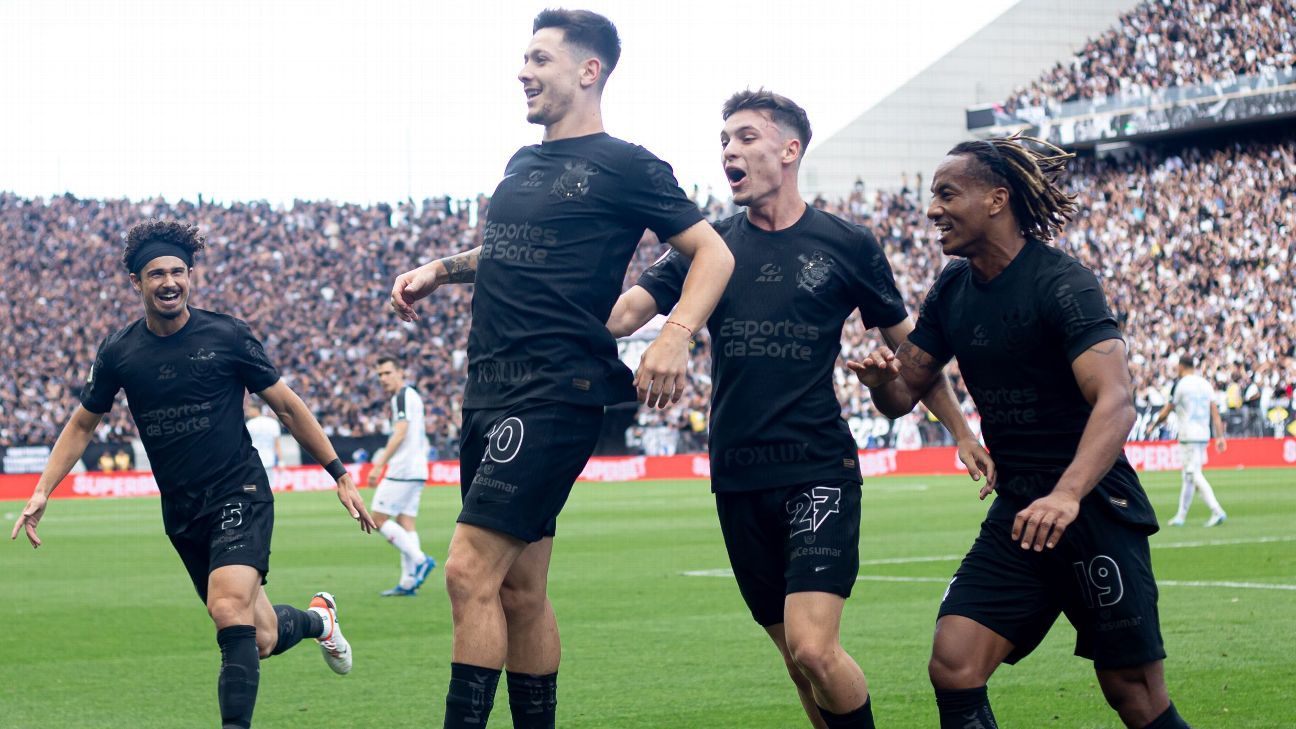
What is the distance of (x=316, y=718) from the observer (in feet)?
25.0

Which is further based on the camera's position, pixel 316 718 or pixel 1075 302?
pixel 316 718

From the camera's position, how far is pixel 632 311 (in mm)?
5773

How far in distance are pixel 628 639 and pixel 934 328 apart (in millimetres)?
5189

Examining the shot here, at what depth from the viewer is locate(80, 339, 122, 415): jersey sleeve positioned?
7254 mm

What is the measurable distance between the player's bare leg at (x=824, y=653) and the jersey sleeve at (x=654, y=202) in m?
1.29

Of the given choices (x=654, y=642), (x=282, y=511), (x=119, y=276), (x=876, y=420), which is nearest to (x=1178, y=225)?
(x=876, y=420)

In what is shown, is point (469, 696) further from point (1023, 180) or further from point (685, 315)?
point (1023, 180)

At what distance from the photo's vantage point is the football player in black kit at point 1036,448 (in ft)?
15.8

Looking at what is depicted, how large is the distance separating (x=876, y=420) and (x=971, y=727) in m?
34.8

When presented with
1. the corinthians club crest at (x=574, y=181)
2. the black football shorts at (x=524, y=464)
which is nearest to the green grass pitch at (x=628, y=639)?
the black football shorts at (x=524, y=464)

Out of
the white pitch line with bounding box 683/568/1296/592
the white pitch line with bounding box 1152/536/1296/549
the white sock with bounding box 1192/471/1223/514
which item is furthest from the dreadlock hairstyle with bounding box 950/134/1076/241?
the white sock with bounding box 1192/471/1223/514

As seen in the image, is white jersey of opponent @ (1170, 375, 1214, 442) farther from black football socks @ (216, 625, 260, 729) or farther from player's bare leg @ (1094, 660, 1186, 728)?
player's bare leg @ (1094, 660, 1186, 728)

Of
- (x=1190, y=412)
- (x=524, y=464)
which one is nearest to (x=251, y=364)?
(x=524, y=464)

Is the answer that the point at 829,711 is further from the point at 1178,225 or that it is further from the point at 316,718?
the point at 1178,225
